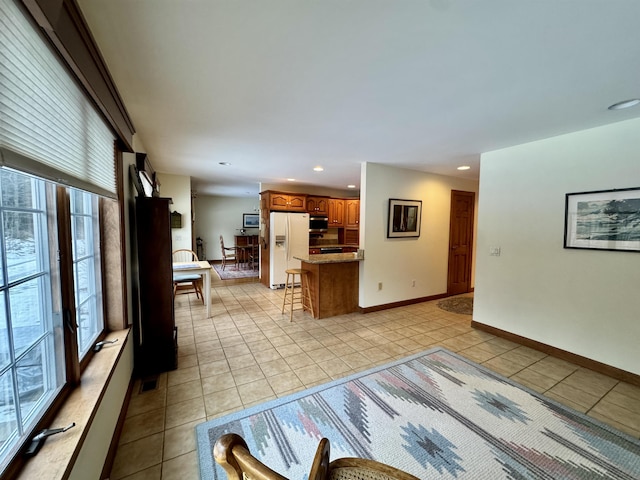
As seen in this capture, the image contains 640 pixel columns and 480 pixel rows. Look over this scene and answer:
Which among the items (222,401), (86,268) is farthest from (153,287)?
(222,401)

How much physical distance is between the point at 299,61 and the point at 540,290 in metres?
3.38

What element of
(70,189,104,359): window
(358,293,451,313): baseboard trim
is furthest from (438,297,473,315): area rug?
(70,189,104,359): window

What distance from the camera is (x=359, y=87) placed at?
1.76 metres

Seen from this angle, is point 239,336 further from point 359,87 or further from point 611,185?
point 611,185

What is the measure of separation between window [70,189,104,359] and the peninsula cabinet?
43 centimetres

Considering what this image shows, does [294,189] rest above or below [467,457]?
above

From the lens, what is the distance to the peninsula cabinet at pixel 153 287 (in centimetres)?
232

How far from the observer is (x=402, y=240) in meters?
4.38

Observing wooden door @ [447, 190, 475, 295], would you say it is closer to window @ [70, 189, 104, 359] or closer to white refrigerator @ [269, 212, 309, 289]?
white refrigerator @ [269, 212, 309, 289]

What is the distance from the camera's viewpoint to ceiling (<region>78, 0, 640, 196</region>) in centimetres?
115

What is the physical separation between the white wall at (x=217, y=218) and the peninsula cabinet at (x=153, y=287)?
708 centimetres

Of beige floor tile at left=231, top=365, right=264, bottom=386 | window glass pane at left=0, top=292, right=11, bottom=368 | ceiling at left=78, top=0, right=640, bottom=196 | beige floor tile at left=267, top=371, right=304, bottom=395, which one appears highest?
ceiling at left=78, top=0, right=640, bottom=196

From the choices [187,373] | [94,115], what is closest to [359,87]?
[94,115]

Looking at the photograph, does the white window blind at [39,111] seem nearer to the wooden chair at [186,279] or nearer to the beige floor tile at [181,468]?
the beige floor tile at [181,468]
